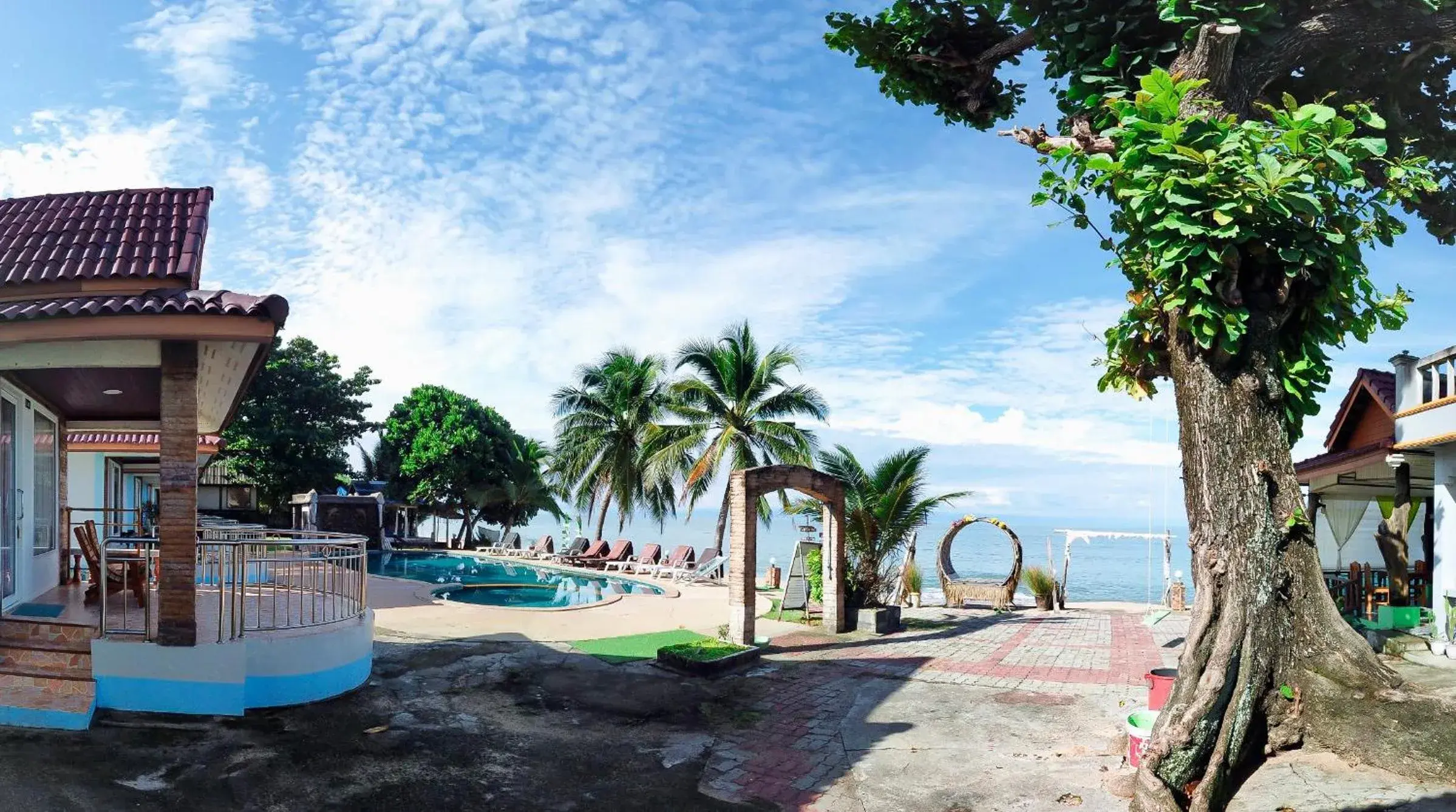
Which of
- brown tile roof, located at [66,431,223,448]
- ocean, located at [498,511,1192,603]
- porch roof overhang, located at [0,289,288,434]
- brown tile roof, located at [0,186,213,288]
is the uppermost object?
brown tile roof, located at [0,186,213,288]

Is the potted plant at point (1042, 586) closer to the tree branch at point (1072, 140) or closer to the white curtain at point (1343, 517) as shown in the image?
the white curtain at point (1343, 517)

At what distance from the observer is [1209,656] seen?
6988 mm

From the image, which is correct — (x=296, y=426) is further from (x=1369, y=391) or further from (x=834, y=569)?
(x=1369, y=391)

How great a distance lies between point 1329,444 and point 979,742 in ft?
52.1

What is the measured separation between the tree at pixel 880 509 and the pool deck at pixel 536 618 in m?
2.00

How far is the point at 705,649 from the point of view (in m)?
12.9

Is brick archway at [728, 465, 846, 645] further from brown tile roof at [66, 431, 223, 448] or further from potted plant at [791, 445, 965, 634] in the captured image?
brown tile roof at [66, 431, 223, 448]

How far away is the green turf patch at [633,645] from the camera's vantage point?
43.6ft

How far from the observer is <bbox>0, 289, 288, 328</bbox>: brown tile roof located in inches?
303

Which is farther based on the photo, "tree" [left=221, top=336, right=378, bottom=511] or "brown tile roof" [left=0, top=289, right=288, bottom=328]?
"tree" [left=221, top=336, right=378, bottom=511]

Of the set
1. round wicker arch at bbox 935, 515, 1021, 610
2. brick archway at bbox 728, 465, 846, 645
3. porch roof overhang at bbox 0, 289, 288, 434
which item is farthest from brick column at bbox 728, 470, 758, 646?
round wicker arch at bbox 935, 515, 1021, 610

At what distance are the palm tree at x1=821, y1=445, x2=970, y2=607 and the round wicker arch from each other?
4175 mm

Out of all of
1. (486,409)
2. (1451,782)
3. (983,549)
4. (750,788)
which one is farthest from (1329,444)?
(983,549)

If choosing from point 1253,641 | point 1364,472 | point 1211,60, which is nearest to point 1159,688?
point 1253,641
